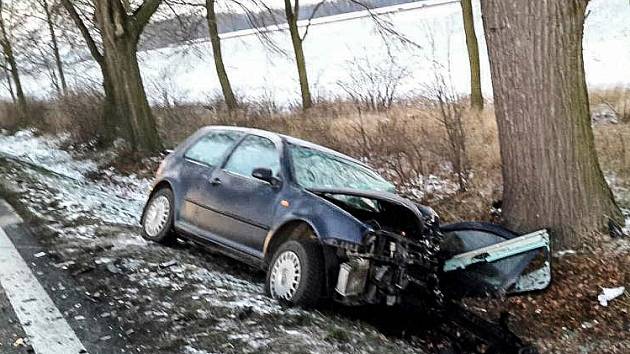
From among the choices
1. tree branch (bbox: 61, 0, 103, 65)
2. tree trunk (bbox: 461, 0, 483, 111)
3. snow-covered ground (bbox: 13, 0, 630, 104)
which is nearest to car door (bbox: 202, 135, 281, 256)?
snow-covered ground (bbox: 13, 0, 630, 104)

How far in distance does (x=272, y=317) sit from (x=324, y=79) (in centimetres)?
2520

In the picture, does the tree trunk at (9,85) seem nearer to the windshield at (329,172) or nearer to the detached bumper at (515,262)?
the windshield at (329,172)

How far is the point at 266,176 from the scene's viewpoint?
285 inches

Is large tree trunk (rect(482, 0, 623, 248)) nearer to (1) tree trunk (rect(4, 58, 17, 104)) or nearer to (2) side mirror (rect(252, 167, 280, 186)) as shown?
(2) side mirror (rect(252, 167, 280, 186))

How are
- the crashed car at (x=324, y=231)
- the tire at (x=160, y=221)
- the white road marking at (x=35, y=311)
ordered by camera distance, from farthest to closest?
the tire at (x=160, y=221) < the crashed car at (x=324, y=231) < the white road marking at (x=35, y=311)

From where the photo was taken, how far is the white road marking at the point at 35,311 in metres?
5.27

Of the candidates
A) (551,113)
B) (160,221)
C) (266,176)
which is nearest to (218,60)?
(160,221)

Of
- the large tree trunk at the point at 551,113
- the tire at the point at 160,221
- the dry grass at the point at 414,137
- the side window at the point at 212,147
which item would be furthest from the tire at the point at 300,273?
the dry grass at the point at 414,137

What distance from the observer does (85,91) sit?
22969mm

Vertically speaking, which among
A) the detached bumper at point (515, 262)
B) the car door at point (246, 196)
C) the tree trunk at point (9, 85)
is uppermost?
the tree trunk at point (9, 85)

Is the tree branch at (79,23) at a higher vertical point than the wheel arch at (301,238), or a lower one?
higher

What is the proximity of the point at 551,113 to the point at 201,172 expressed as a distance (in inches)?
154

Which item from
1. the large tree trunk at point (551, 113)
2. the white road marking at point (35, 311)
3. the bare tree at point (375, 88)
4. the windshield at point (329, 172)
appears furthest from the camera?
the bare tree at point (375, 88)

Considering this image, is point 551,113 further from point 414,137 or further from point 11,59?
point 11,59
